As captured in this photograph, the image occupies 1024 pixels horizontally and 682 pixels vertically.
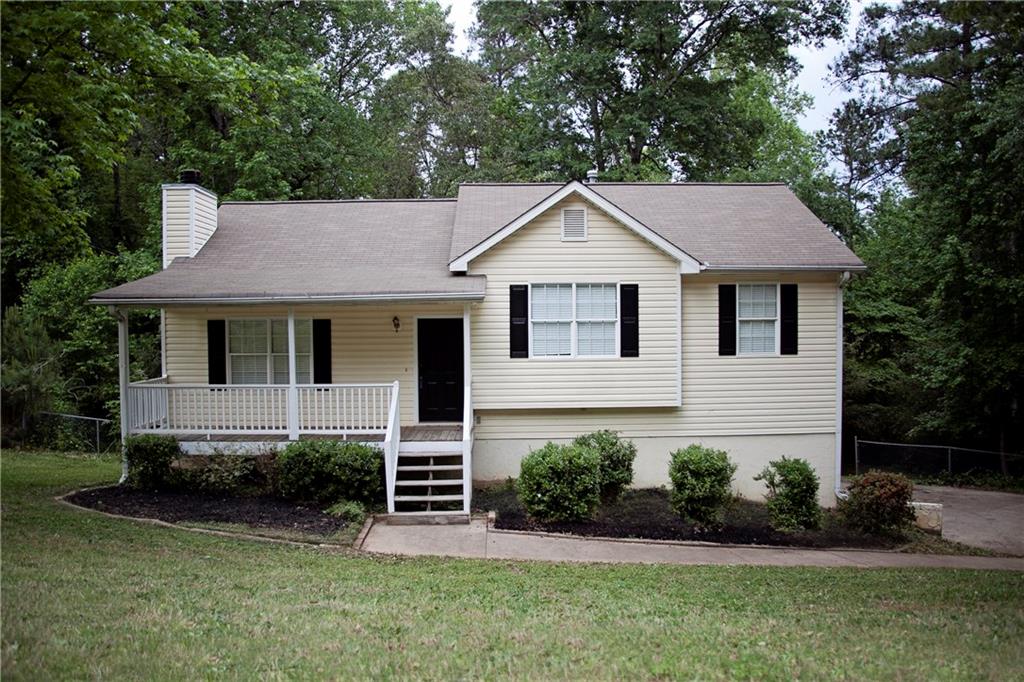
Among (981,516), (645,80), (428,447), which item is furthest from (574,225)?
(645,80)

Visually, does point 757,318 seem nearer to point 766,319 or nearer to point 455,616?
point 766,319

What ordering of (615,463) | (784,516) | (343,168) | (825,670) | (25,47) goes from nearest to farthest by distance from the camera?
1. (825,670)
2. (25,47)
3. (784,516)
4. (615,463)
5. (343,168)

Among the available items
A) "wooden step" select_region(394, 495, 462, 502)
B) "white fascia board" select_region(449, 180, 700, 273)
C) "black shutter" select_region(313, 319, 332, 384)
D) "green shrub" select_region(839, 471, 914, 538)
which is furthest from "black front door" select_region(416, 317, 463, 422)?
"green shrub" select_region(839, 471, 914, 538)

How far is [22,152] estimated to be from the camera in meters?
13.2

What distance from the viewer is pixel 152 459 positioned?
41.7 feet

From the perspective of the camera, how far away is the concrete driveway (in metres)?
13.1

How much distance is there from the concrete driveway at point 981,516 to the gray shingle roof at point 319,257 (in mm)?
9394

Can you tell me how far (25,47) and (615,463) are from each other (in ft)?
33.7

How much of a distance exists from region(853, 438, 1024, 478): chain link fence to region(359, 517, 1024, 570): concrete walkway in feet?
32.7

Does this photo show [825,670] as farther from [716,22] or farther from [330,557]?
[716,22]

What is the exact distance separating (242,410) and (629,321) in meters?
7.14

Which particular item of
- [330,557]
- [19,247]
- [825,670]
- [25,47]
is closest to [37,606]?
[330,557]

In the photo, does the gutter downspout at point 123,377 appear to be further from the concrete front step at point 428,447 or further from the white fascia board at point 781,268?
the white fascia board at point 781,268

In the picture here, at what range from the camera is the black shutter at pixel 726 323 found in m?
14.8
